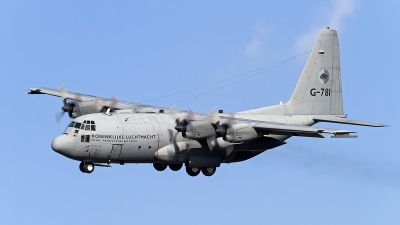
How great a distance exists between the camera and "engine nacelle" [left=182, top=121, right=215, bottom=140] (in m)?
37.0

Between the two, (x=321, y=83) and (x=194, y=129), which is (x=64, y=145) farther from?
(x=321, y=83)

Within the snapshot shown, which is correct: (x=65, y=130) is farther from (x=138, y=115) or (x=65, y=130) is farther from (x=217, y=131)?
(x=217, y=131)

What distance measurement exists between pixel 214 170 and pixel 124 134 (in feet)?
17.7

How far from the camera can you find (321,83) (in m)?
43.0

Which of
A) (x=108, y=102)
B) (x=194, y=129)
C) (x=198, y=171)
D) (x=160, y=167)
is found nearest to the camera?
(x=194, y=129)

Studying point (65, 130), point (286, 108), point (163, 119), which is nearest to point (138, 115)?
point (163, 119)

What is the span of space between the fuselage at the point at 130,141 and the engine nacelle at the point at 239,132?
60.2 inches

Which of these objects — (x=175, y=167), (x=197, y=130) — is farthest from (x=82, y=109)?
(x=197, y=130)

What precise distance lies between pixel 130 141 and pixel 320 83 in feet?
38.4

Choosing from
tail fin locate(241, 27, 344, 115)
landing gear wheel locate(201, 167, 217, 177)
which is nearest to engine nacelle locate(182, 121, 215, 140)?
landing gear wheel locate(201, 167, 217, 177)

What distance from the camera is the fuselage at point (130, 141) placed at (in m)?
35.8

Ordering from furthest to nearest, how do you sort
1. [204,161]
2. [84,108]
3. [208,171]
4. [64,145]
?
[84,108] → [208,171] → [204,161] → [64,145]

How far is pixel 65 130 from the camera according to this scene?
120 ft

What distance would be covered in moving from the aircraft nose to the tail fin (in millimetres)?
12159
